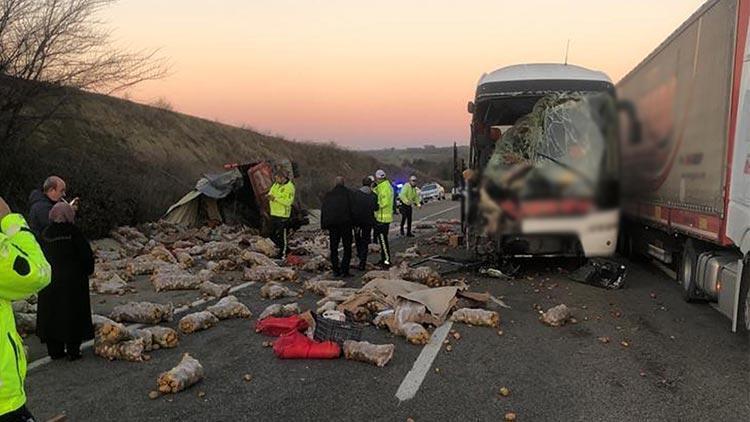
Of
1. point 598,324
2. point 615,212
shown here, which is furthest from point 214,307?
point 615,212

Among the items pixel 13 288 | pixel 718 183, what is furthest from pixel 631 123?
pixel 718 183

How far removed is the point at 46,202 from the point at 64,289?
112 centimetres

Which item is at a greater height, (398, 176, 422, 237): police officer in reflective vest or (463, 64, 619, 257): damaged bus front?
(463, 64, 619, 257): damaged bus front

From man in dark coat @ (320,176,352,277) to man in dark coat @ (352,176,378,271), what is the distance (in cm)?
19

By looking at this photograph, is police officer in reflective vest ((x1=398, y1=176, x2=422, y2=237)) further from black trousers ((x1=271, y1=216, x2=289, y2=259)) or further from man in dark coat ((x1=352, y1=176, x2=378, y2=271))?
man in dark coat ((x1=352, y1=176, x2=378, y2=271))

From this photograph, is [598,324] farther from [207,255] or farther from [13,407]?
[207,255]

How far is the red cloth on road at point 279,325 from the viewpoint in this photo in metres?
7.14

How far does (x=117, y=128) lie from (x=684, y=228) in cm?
3676

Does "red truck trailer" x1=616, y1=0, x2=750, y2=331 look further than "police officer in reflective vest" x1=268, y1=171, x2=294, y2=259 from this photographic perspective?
No

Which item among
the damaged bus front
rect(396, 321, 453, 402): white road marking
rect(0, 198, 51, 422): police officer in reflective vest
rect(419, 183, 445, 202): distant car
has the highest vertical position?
the damaged bus front

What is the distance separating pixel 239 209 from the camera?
2042 centimetres

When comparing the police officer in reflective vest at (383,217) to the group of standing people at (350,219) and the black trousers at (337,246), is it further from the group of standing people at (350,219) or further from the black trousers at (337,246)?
the black trousers at (337,246)

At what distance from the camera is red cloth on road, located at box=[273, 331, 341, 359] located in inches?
252

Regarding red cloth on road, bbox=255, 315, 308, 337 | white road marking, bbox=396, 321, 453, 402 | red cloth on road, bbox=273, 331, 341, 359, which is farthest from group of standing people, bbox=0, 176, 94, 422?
white road marking, bbox=396, 321, 453, 402
